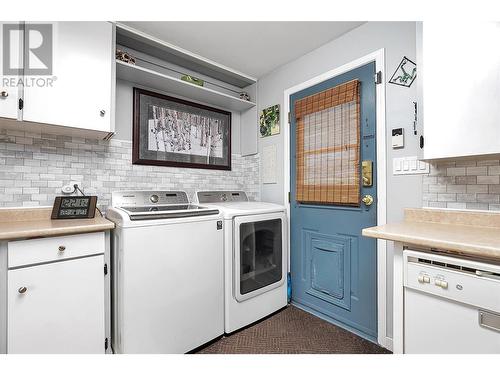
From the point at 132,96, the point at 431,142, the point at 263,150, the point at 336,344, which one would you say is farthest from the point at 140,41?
the point at 336,344

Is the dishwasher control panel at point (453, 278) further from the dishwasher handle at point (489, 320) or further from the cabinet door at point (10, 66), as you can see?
the cabinet door at point (10, 66)

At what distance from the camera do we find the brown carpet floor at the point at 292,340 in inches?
64.1

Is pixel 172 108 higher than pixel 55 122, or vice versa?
pixel 172 108

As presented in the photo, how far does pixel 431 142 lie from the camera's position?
122 centimetres

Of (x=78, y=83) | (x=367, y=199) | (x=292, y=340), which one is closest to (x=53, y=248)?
→ (x=78, y=83)

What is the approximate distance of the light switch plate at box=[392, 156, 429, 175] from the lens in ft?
4.90

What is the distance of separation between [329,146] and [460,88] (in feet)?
3.10

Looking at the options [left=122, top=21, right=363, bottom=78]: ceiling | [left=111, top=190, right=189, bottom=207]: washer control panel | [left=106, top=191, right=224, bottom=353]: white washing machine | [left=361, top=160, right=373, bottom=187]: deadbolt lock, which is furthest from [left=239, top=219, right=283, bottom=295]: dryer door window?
[left=122, top=21, right=363, bottom=78]: ceiling

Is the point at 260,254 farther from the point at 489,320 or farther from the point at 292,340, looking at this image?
the point at 489,320

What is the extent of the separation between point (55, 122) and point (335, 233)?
6.88 ft

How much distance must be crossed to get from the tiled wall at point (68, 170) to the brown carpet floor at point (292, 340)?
1.34 meters

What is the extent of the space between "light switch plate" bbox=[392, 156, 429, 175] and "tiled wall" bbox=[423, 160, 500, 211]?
0.15 ft

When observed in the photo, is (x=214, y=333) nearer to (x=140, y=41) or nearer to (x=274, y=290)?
(x=274, y=290)

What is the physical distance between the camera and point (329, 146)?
6.55 feet
